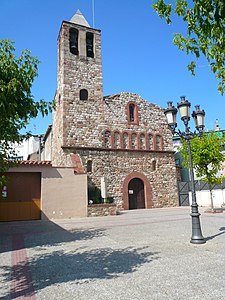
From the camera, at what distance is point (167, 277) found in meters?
4.32

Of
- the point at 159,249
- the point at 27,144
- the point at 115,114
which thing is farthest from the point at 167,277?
the point at 27,144

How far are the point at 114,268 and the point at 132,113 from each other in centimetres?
1833

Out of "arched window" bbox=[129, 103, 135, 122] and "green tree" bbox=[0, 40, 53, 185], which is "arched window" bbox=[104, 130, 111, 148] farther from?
"green tree" bbox=[0, 40, 53, 185]

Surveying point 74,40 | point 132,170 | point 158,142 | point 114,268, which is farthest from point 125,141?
point 114,268

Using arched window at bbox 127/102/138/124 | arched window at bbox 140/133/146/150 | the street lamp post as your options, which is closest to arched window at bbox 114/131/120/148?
arched window at bbox 127/102/138/124

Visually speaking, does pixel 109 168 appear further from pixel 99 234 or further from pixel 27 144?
pixel 27 144

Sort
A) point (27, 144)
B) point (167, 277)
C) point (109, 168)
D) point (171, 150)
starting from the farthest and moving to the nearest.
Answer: point (27, 144), point (171, 150), point (109, 168), point (167, 277)

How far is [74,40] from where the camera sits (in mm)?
21750

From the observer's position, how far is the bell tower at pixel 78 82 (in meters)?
19.3

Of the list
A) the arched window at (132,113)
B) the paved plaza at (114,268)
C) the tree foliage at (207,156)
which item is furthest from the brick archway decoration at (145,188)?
the paved plaza at (114,268)

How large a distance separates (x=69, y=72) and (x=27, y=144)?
2691cm

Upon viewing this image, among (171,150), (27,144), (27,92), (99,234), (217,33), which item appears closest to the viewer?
(217,33)

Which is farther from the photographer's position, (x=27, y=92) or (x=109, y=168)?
(x=109, y=168)

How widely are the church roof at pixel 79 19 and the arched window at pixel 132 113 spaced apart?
29.0ft
